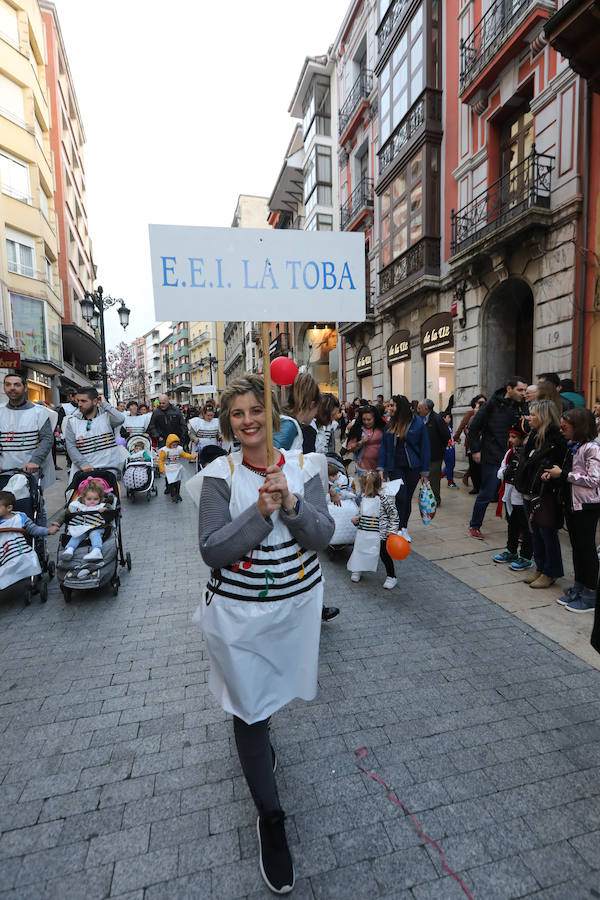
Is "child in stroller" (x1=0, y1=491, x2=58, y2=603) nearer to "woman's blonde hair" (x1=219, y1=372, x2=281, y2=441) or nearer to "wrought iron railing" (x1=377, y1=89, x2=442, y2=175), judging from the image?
"woman's blonde hair" (x1=219, y1=372, x2=281, y2=441)

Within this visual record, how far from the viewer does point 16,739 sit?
2598 mm

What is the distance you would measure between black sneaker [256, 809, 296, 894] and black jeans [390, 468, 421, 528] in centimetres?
390

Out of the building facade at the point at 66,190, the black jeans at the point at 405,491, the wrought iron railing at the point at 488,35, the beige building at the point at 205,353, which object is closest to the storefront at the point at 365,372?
the wrought iron railing at the point at 488,35

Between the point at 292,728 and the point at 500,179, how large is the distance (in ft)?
A: 42.8

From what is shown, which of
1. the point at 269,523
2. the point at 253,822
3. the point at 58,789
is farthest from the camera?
the point at 58,789

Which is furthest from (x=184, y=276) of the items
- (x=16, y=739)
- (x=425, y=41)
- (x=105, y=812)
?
(x=425, y=41)

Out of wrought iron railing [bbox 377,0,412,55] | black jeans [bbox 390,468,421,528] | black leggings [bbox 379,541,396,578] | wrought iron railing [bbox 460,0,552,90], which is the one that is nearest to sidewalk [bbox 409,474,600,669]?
black jeans [bbox 390,468,421,528]

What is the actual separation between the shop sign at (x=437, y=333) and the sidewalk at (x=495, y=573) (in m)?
7.27

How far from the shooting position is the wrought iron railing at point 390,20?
1538 centimetres

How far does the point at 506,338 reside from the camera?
12.4m

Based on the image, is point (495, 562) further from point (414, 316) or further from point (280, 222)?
point (280, 222)

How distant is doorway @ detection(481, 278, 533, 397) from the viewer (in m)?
12.2

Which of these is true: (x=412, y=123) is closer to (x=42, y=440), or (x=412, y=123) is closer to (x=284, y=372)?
(x=284, y=372)

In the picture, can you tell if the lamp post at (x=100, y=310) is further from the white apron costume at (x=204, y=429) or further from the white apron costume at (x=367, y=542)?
the white apron costume at (x=367, y=542)
